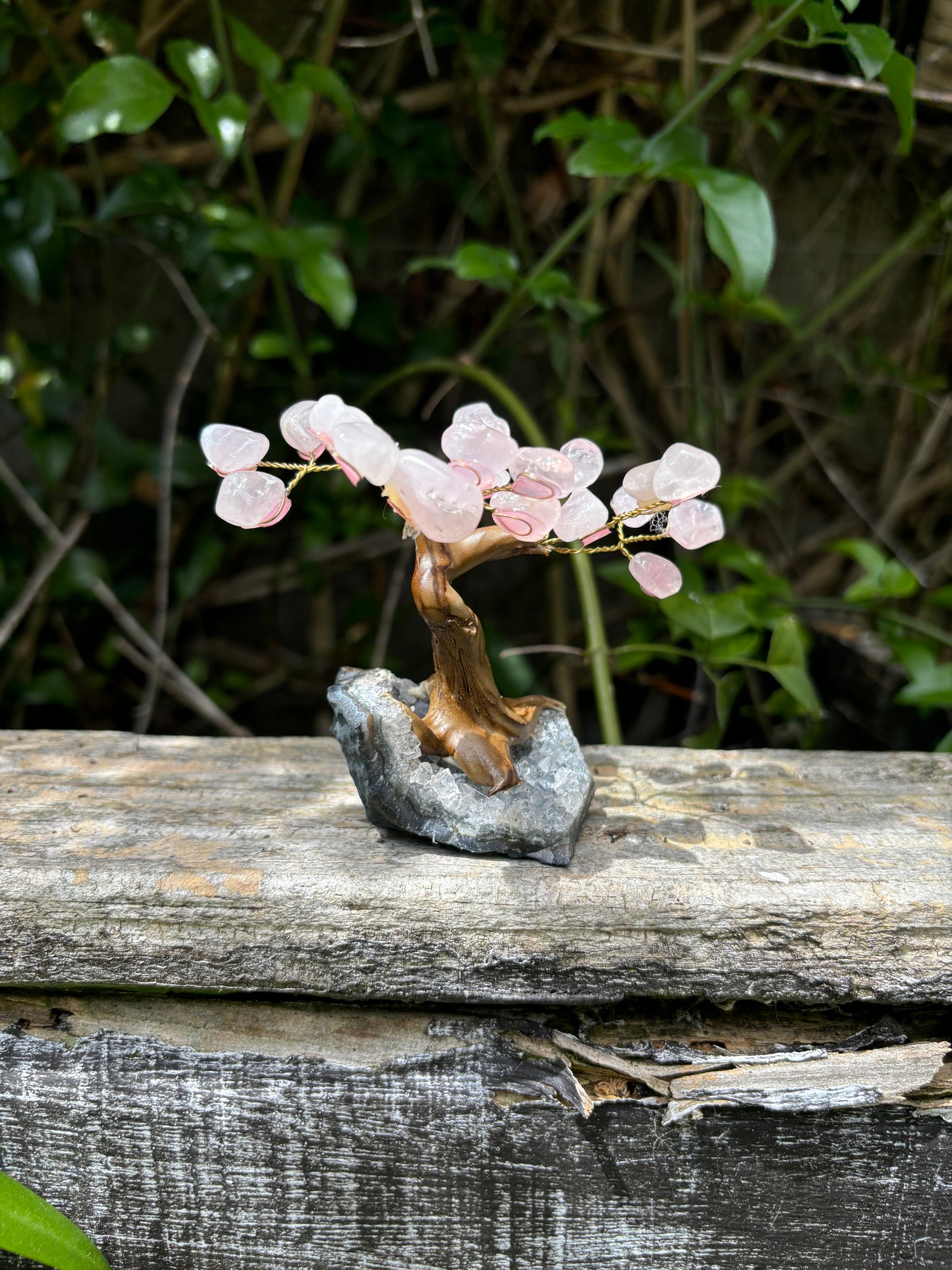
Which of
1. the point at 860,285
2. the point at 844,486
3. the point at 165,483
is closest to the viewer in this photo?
the point at 165,483

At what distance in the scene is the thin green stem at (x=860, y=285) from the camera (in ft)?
4.20

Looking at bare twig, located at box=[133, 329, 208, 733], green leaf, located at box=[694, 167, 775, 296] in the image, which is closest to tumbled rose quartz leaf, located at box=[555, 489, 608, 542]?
green leaf, located at box=[694, 167, 775, 296]

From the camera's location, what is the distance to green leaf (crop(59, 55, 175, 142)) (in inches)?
31.8

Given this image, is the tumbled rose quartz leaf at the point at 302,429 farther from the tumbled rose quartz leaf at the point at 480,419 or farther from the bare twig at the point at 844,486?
the bare twig at the point at 844,486

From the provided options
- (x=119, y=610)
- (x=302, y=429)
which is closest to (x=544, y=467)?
Answer: (x=302, y=429)

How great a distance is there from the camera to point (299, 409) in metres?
0.59

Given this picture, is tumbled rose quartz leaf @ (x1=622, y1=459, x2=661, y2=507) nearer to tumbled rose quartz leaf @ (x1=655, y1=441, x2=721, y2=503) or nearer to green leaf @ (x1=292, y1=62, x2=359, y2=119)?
tumbled rose quartz leaf @ (x1=655, y1=441, x2=721, y2=503)

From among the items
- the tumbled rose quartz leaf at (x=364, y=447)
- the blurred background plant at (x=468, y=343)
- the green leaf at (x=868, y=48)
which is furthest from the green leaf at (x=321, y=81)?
the tumbled rose quartz leaf at (x=364, y=447)

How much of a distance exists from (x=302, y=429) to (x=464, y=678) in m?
0.20

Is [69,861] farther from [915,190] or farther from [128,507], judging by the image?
[915,190]

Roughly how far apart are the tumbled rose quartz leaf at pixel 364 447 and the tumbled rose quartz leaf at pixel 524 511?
0.08 meters

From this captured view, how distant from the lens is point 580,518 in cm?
60

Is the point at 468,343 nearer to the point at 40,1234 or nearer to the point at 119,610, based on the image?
the point at 119,610

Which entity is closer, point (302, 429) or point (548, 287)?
point (302, 429)
